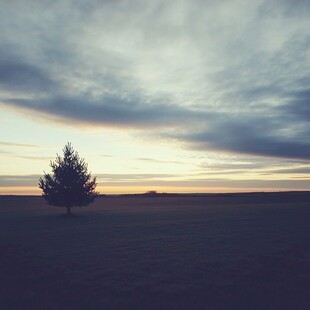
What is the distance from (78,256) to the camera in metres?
17.4

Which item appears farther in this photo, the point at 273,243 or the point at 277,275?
the point at 273,243

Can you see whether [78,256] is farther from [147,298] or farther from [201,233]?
[201,233]

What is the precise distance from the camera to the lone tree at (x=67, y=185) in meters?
44.5

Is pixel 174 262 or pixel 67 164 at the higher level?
pixel 67 164

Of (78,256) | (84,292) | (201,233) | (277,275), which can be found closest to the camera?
(84,292)

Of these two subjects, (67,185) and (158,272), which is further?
(67,185)

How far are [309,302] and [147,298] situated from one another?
17.4ft

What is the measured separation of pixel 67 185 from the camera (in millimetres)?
44656

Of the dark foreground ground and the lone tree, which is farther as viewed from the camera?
the lone tree

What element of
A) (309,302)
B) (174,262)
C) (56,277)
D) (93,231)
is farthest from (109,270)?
(93,231)

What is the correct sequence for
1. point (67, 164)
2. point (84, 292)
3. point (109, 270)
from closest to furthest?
point (84, 292) → point (109, 270) → point (67, 164)

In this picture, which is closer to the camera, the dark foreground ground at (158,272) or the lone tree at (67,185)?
the dark foreground ground at (158,272)

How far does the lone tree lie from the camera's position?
44.5m

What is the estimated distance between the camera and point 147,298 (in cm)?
1088
